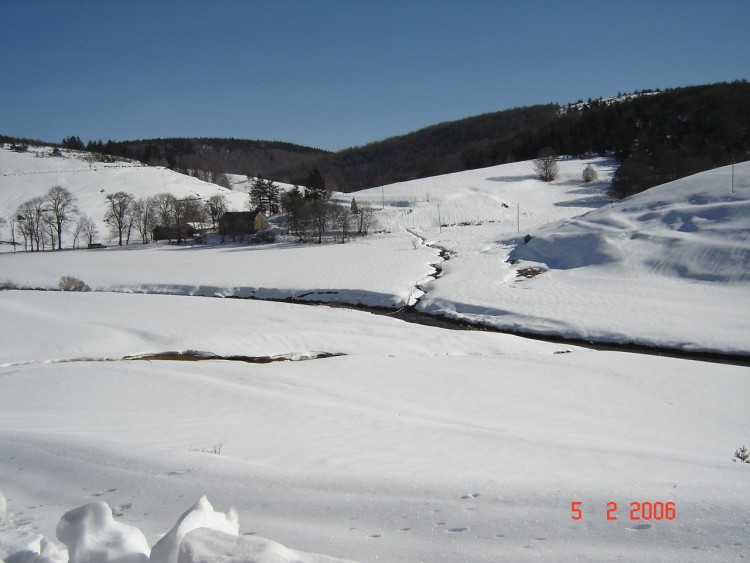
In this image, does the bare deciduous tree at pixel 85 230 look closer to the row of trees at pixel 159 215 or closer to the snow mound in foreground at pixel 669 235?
the row of trees at pixel 159 215

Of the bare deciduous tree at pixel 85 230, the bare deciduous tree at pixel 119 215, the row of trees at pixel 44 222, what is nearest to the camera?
the bare deciduous tree at pixel 119 215

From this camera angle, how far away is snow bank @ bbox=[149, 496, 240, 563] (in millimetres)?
2549

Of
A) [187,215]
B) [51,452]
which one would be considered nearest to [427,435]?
[51,452]

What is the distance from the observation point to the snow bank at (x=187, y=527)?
2549 millimetres

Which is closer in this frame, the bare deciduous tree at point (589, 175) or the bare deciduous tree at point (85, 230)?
the bare deciduous tree at point (85, 230)

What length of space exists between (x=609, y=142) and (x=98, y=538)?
378 ft

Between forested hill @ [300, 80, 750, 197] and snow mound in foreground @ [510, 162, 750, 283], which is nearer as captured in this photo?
snow mound in foreground @ [510, 162, 750, 283]

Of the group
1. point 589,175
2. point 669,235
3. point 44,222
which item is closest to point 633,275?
point 669,235

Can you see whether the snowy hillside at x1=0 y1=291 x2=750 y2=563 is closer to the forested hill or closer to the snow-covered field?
the snow-covered field

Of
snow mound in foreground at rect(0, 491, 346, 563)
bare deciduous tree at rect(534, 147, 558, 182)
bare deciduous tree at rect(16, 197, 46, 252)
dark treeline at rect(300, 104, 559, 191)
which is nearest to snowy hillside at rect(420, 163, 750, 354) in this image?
snow mound in foreground at rect(0, 491, 346, 563)

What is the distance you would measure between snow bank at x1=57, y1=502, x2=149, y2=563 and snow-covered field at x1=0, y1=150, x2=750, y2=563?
11 mm

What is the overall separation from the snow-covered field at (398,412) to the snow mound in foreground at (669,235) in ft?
0.64

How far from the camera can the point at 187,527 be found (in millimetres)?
2676

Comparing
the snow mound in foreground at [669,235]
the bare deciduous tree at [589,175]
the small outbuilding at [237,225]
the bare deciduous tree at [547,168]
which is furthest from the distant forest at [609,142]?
the small outbuilding at [237,225]
